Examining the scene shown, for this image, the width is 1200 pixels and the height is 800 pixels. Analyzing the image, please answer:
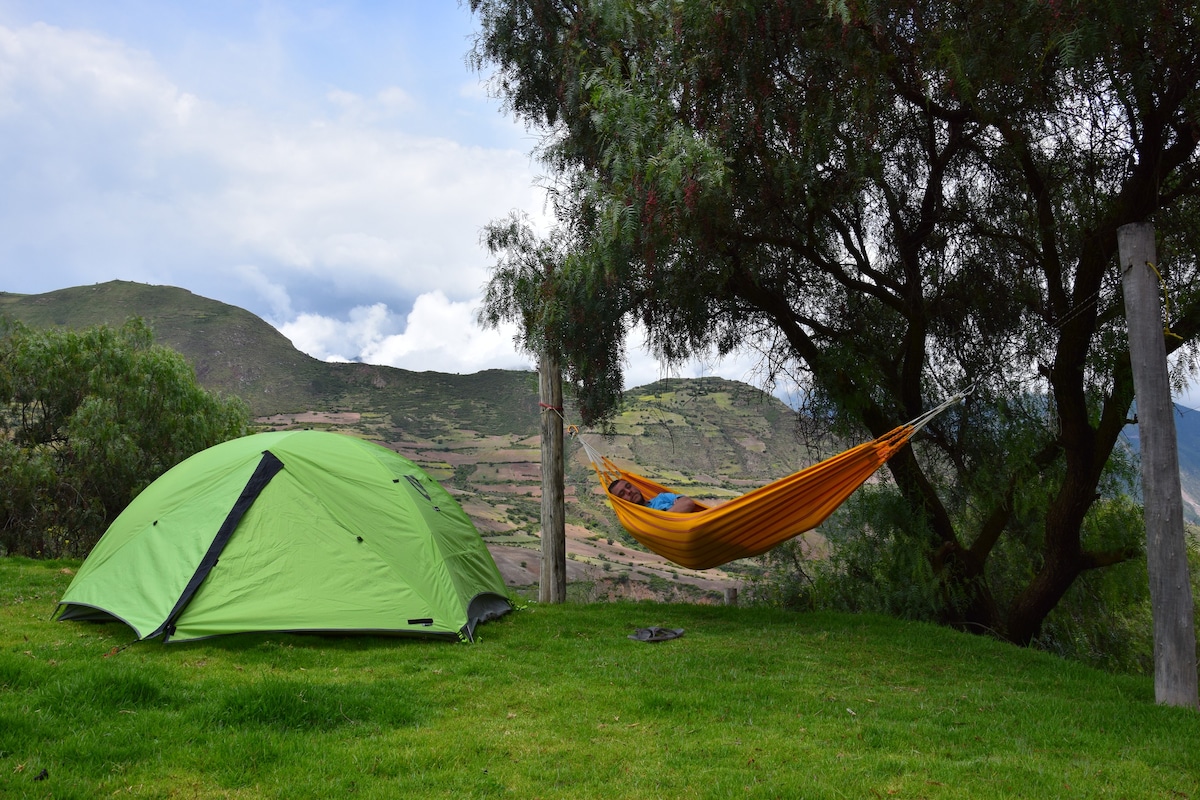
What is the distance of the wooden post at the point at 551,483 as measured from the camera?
6594mm

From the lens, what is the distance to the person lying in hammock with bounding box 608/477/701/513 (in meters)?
5.37

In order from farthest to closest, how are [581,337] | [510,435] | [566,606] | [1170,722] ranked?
1. [510,435]
2. [566,606]
3. [581,337]
4. [1170,722]

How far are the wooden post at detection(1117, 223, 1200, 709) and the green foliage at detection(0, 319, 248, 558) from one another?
10837 millimetres

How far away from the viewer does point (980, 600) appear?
646 cm

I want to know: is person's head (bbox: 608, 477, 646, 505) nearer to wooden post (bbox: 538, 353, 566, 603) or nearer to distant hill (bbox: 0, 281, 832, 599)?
wooden post (bbox: 538, 353, 566, 603)

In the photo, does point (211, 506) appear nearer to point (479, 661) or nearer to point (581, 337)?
point (479, 661)

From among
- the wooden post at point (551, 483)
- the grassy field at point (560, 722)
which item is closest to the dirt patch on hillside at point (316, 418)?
the wooden post at point (551, 483)

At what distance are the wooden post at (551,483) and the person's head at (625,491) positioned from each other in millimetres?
940

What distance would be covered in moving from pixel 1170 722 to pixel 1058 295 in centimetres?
298

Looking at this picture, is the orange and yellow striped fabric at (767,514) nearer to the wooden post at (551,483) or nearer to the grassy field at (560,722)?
the grassy field at (560,722)

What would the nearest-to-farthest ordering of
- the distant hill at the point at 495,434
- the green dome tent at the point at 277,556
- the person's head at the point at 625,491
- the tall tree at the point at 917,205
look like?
the tall tree at the point at 917,205, the green dome tent at the point at 277,556, the person's head at the point at 625,491, the distant hill at the point at 495,434

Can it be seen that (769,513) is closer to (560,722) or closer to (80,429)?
(560,722)

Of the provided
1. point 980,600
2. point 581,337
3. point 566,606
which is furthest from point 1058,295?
point 566,606

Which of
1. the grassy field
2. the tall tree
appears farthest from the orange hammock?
the tall tree
